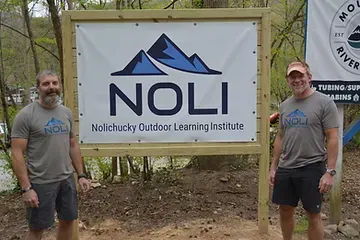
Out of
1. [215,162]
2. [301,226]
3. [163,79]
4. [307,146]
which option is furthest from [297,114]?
[215,162]

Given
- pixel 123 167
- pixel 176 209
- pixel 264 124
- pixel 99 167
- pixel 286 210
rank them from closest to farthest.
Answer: pixel 286 210 < pixel 264 124 < pixel 176 209 < pixel 123 167 < pixel 99 167

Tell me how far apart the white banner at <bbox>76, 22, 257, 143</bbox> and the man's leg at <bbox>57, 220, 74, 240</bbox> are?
798 mm

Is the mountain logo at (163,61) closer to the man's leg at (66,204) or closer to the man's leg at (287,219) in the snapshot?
the man's leg at (66,204)

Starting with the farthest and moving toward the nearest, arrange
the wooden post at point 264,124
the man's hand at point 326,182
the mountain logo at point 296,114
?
the wooden post at point 264,124 < the mountain logo at point 296,114 < the man's hand at point 326,182

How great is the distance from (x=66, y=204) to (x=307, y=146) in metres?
2.07

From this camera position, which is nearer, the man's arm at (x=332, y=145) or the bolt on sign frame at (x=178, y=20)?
the man's arm at (x=332, y=145)

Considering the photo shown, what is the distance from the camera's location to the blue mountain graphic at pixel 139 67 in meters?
4.02

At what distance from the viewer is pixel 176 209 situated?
5043mm

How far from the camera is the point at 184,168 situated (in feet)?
20.9

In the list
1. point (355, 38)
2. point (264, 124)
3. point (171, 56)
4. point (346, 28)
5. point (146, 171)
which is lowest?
point (146, 171)

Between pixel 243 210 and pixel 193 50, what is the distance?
209cm

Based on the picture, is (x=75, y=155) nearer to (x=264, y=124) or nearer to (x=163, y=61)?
(x=163, y=61)

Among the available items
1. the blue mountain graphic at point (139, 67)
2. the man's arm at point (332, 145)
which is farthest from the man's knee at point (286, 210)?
the blue mountain graphic at point (139, 67)

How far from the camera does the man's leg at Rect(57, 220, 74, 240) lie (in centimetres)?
366
